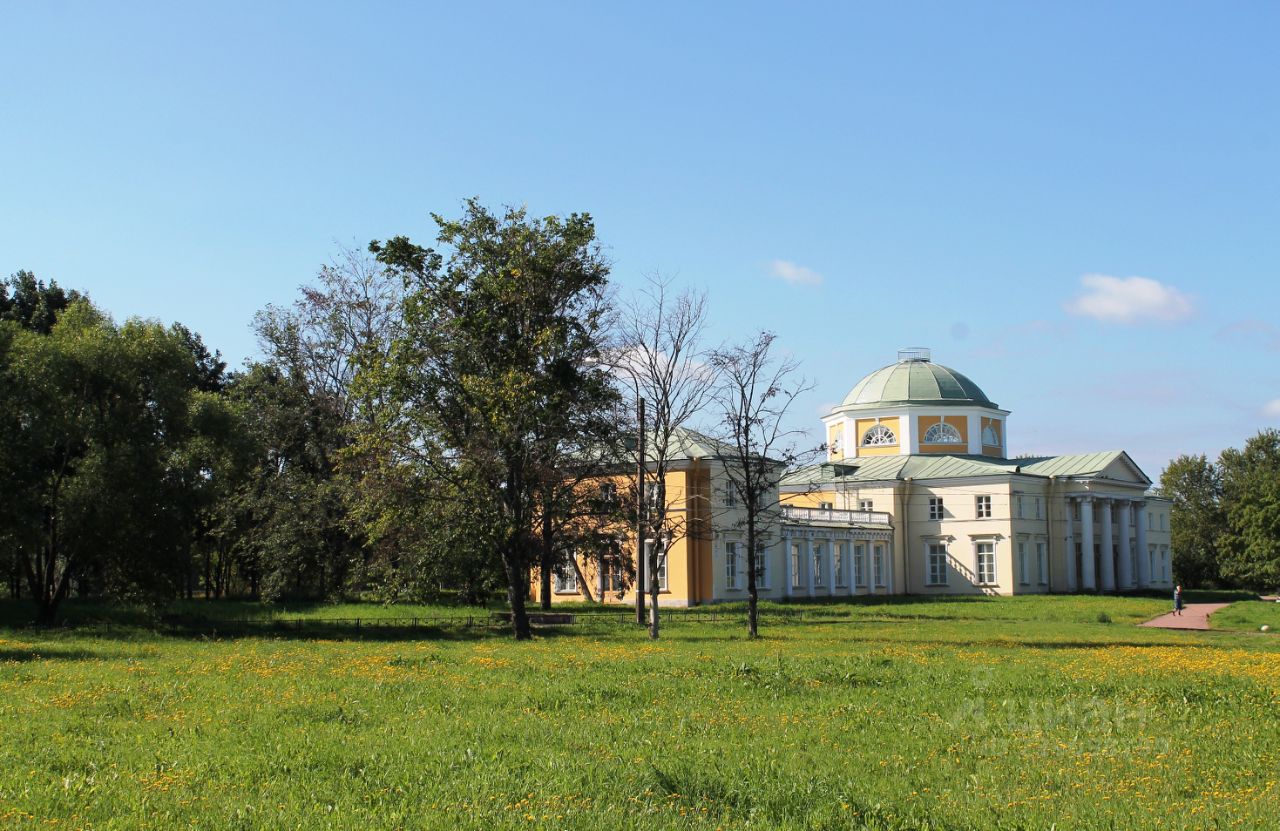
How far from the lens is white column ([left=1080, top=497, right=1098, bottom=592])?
265 feet

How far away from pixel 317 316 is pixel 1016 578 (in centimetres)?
4748

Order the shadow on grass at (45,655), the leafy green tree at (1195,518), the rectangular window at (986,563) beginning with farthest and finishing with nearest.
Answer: the leafy green tree at (1195,518)
the rectangular window at (986,563)
the shadow on grass at (45,655)

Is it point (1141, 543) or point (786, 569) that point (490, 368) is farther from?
point (1141, 543)

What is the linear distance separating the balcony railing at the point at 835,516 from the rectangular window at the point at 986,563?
6.20m

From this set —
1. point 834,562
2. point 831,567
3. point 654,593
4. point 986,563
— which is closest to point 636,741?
point 654,593

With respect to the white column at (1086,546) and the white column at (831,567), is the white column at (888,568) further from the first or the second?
the white column at (1086,546)

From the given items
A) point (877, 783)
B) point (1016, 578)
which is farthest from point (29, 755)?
point (1016, 578)

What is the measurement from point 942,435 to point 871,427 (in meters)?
5.02

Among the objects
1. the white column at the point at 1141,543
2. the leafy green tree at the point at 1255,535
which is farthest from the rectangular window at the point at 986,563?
the leafy green tree at the point at 1255,535

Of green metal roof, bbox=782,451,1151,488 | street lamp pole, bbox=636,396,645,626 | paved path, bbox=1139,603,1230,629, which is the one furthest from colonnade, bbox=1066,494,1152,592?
street lamp pole, bbox=636,396,645,626

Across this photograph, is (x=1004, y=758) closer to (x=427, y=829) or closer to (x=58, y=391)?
(x=427, y=829)

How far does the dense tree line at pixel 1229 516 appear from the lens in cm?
8931

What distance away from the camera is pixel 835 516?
7650 cm

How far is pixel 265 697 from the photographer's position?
16.2 m
